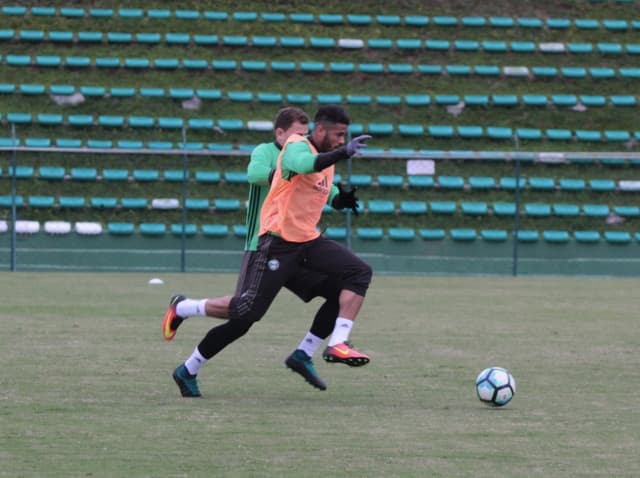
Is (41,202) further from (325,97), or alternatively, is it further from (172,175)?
(325,97)

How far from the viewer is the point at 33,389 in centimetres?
776

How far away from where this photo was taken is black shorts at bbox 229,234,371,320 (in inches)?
296

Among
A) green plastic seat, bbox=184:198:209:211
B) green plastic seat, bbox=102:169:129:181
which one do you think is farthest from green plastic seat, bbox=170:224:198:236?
green plastic seat, bbox=102:169:129:181

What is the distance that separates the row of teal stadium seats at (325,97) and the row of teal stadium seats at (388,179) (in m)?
2.64

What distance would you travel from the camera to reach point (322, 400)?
7.56m

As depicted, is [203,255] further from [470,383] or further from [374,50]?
[470,383]

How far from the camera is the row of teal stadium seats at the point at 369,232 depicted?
2248cm

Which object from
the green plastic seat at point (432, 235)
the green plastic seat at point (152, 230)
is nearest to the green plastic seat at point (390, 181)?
the green plastic seat at point (432, 235)

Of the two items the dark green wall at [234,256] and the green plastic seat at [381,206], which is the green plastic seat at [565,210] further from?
the green plastic seat at [381,206]

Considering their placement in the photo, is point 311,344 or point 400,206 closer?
point 311,344

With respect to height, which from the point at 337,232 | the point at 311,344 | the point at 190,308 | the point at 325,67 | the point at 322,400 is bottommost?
the point at 337,232

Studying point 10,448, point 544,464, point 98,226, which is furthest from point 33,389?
point 98,226

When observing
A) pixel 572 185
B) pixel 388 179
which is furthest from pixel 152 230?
pixel 572 185

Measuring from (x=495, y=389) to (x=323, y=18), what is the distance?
23.7 metres
